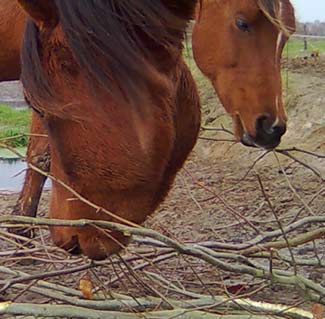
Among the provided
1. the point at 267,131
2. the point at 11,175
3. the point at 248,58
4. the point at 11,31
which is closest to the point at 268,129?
the point at 267,131

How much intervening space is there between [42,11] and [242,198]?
8.24 ft

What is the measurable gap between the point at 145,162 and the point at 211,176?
10.5 ft

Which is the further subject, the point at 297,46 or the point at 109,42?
the point at 297,46

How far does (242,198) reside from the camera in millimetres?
4457

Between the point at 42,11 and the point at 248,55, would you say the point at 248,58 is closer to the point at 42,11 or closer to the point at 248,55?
the point at 248,55

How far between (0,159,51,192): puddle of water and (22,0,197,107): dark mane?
2.73 meters

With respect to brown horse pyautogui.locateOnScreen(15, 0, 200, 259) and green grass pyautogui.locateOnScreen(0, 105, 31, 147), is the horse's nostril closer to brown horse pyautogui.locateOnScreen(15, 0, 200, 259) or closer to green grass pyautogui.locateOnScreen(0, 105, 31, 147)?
brown horse pyautogui.locateOnScreen(15, 0, 200, 259)

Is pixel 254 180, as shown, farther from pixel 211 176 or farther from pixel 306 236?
pixel 306 236

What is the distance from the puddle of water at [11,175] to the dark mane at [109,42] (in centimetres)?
273

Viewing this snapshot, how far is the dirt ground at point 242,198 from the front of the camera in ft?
9.50

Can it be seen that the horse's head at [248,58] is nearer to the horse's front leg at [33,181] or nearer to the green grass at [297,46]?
the green grass at [297,46]

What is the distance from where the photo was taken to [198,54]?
247 centimetres

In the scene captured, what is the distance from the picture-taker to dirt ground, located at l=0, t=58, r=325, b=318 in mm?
2896

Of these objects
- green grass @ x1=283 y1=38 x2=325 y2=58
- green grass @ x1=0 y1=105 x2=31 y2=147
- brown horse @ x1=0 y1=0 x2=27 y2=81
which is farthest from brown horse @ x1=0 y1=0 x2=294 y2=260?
green grass @ x1=0 y1=105 x2=31 y2=147
